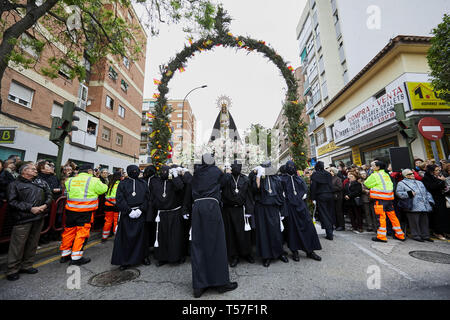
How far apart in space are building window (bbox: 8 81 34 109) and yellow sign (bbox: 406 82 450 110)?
1996 cm

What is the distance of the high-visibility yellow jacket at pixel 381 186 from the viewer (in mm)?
5203

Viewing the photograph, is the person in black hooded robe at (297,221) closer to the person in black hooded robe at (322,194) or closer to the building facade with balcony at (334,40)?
the person in black hooded robe at (322,194)

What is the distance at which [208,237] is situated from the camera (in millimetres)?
3014

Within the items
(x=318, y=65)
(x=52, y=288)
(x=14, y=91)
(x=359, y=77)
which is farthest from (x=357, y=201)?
(x=318, y=65)

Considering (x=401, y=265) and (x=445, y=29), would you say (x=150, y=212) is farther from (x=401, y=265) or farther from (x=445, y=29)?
(x=445, y=29)

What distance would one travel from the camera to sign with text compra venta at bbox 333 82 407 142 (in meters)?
10.0

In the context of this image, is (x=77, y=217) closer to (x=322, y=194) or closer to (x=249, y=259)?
(x=249, y=259)

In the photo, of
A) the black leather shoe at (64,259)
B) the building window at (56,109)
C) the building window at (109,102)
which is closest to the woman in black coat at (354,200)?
the black leather shoe at (64,259)

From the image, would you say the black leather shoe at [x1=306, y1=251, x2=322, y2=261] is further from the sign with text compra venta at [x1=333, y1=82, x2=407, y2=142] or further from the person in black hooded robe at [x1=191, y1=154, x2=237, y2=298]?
the sign with text compra venta at [x1=333, y1=82, x2=407, y2=142]

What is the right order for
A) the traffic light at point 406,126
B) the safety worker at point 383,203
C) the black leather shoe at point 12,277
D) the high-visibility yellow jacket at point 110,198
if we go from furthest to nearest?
the traffic light at point 406,126 < the high-visibility yellow jacket at point 110,198 < the safety worker at point 383,203 < the black leather shoe at point 12,277

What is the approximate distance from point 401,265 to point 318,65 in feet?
75.8

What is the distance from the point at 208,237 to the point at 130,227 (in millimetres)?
2020

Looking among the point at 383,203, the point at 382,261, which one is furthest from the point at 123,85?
the point at 382,261

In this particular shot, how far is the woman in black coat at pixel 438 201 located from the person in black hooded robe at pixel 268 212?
4.59m
